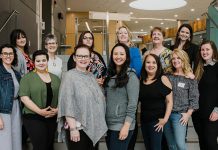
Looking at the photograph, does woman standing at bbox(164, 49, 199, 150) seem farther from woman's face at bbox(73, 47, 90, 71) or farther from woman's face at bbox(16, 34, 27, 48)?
woman's face at bbox(16, 34, 27, 48)

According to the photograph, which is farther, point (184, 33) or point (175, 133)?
point (184, 33)

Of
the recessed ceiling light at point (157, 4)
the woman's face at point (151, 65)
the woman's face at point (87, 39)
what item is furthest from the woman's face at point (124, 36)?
the recessed ceiling light at point (157, 4)

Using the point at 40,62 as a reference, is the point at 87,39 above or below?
above

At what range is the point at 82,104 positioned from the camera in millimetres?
2768

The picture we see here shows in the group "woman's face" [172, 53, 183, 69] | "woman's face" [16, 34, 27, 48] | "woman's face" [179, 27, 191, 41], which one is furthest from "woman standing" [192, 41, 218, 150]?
"woman's face" [16, 34, 27, 48]

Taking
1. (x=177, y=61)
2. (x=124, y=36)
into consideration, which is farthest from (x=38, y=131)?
(x=177, y=61)

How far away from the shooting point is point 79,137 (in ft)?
9.14

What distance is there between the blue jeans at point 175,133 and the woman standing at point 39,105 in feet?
4.07

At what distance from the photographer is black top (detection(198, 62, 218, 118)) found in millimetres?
3482

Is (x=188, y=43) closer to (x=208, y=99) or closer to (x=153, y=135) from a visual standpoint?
(x=208, y=99)

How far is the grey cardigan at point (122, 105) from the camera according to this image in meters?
2.93

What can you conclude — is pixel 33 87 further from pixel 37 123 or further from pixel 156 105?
pixel 156 105

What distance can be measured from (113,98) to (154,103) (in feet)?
1.62

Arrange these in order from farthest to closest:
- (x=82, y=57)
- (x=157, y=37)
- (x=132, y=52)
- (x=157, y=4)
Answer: (x=157, y=4) < (x=157, y=37) < (x=132, y=52) < (x=82, y=57)
